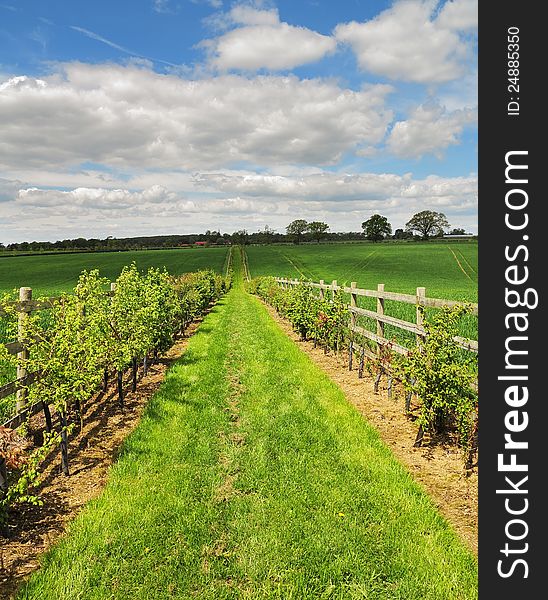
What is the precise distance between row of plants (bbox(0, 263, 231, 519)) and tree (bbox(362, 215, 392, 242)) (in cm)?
11415

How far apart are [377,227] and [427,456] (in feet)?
387

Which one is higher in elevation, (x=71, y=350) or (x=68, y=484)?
(x=71, y=350)

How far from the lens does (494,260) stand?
3055 mm

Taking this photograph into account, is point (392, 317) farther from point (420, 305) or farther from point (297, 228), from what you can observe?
point (297, 228)

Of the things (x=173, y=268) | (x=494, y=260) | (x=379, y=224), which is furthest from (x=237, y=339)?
(x=379, y=224)

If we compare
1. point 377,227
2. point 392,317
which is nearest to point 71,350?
point 392,317

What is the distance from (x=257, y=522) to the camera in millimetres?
3979

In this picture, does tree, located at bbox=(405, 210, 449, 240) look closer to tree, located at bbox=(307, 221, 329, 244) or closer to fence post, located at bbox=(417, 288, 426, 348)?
tree, located at bbox=(307, 221, 329, 244)

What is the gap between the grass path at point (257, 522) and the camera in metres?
3.23

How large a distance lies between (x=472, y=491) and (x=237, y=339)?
9.78 meters

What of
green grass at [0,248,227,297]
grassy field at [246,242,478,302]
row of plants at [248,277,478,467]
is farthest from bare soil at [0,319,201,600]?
green grass at [0,248,227,297]

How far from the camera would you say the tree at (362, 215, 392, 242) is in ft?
385

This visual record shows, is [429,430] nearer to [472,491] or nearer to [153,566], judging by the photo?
[472,491]

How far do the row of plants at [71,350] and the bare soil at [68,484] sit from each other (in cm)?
18
